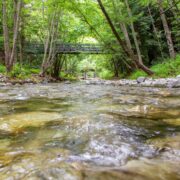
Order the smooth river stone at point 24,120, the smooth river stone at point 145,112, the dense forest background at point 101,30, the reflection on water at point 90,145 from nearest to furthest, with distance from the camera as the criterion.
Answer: the reflection on water at point 90,145 < the smooth river stone at point 24,120 < the smooth river stone at point 145,112 < the dense forest background at point 101,30

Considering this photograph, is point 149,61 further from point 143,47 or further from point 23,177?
point 23,177

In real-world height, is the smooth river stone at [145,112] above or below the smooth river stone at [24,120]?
above

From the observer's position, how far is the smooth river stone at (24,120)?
251 centimetres

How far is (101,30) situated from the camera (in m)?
14.6

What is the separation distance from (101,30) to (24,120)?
1261 centimetres

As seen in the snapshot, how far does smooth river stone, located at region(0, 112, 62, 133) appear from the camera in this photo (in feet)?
8.23

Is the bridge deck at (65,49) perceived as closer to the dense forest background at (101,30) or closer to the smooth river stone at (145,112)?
the dense forest background at (101,30)

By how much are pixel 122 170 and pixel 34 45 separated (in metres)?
19.3

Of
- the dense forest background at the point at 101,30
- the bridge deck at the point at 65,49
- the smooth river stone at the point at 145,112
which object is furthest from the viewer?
the bridge deck at the point at 65,49

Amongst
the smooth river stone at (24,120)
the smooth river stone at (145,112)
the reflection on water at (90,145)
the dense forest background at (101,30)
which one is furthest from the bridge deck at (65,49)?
the reflection on water at (90,145)

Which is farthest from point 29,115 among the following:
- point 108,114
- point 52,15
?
point 52,15

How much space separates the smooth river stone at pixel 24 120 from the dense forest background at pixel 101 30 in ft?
18.6

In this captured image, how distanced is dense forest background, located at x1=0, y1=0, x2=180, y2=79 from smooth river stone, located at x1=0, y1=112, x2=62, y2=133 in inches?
223

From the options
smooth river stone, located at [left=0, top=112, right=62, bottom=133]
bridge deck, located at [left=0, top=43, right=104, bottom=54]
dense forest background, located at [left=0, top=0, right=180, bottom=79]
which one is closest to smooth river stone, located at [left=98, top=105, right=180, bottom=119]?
smooth river stone, located at [left=0, top=112, right=62, bottom=133]
